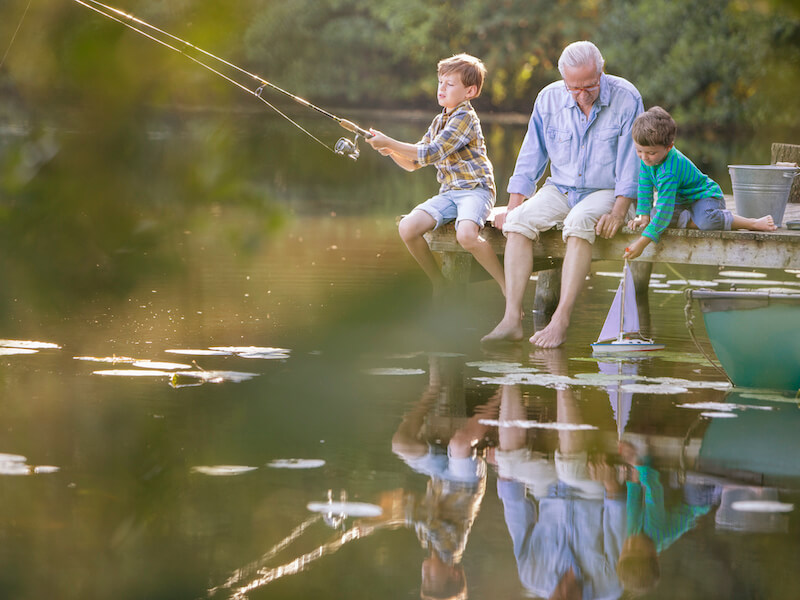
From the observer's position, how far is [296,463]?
2988 millimetres

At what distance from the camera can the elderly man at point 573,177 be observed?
189 inches

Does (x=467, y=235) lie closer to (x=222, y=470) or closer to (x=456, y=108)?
(x=456, y=108)

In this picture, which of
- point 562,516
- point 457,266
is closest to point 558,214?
point 457,266

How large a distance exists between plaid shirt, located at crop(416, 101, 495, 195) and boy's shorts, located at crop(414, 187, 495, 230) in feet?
0.15

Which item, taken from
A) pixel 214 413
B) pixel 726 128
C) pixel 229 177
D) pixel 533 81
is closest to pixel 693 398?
pixel 214 413

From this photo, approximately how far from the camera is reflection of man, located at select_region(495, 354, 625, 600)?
219 centimetres

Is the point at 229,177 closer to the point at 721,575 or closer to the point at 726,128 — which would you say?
the point at 721,575

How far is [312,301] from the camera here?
5.65 metres

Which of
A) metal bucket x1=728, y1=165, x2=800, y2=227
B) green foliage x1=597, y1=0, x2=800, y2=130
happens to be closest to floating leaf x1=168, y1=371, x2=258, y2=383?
metal bucket x1=728, y1=165, x2=800, y2=227

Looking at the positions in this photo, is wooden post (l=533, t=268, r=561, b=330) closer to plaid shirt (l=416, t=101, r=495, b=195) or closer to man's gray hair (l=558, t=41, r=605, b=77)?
plaid shirt (l=416, t=101, r=495, b=195)

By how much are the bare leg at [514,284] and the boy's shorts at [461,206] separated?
0.27m

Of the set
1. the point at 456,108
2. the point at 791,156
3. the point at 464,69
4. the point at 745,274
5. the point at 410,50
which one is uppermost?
the point at 410,50

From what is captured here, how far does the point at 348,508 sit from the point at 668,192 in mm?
2498

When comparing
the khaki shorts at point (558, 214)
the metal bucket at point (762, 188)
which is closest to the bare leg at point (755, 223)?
the metal bucket at point (762, 188)
